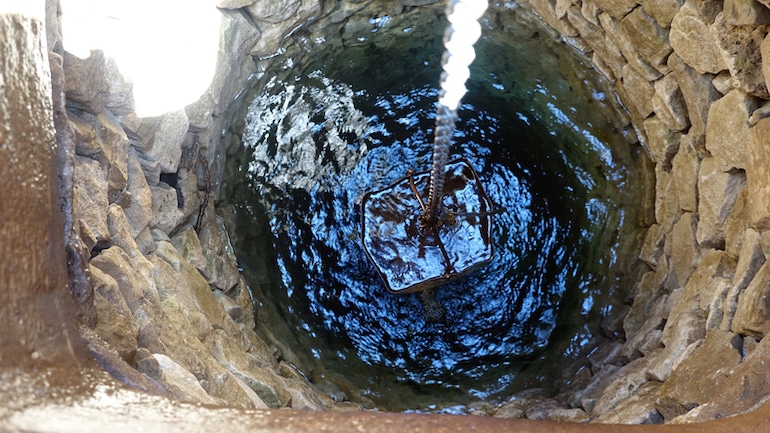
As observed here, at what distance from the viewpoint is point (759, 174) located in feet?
8.29

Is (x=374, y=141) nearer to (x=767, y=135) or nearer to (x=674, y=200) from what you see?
(x=674, y=200)

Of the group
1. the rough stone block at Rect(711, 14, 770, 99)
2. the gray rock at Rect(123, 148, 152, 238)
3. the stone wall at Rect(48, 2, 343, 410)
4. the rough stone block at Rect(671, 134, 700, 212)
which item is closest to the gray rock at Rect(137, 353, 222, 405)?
the stone wall at Rect(48, 2, 343, 410)

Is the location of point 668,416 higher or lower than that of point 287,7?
lower

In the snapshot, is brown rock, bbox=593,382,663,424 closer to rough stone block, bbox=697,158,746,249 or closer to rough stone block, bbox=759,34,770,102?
rough stone block, bbox=697,158,746,249

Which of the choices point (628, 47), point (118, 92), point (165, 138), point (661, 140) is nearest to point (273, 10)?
point (165, 138)

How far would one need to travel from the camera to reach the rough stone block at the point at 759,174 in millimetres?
2455

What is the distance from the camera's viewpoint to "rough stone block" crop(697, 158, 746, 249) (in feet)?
9.56

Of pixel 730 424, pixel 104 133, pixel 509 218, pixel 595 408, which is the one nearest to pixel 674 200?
pixel 509 218

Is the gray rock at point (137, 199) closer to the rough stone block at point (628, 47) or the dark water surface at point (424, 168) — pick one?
the dark water surface at point (424, 168)

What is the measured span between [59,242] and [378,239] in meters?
2.46

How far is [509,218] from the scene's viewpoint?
420cm

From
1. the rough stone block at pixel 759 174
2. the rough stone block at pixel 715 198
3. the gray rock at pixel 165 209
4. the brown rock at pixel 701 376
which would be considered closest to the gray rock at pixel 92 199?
the gray rock at pixel 165 209

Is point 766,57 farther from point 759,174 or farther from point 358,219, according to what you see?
point 358,219

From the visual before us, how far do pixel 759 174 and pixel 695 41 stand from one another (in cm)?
75
